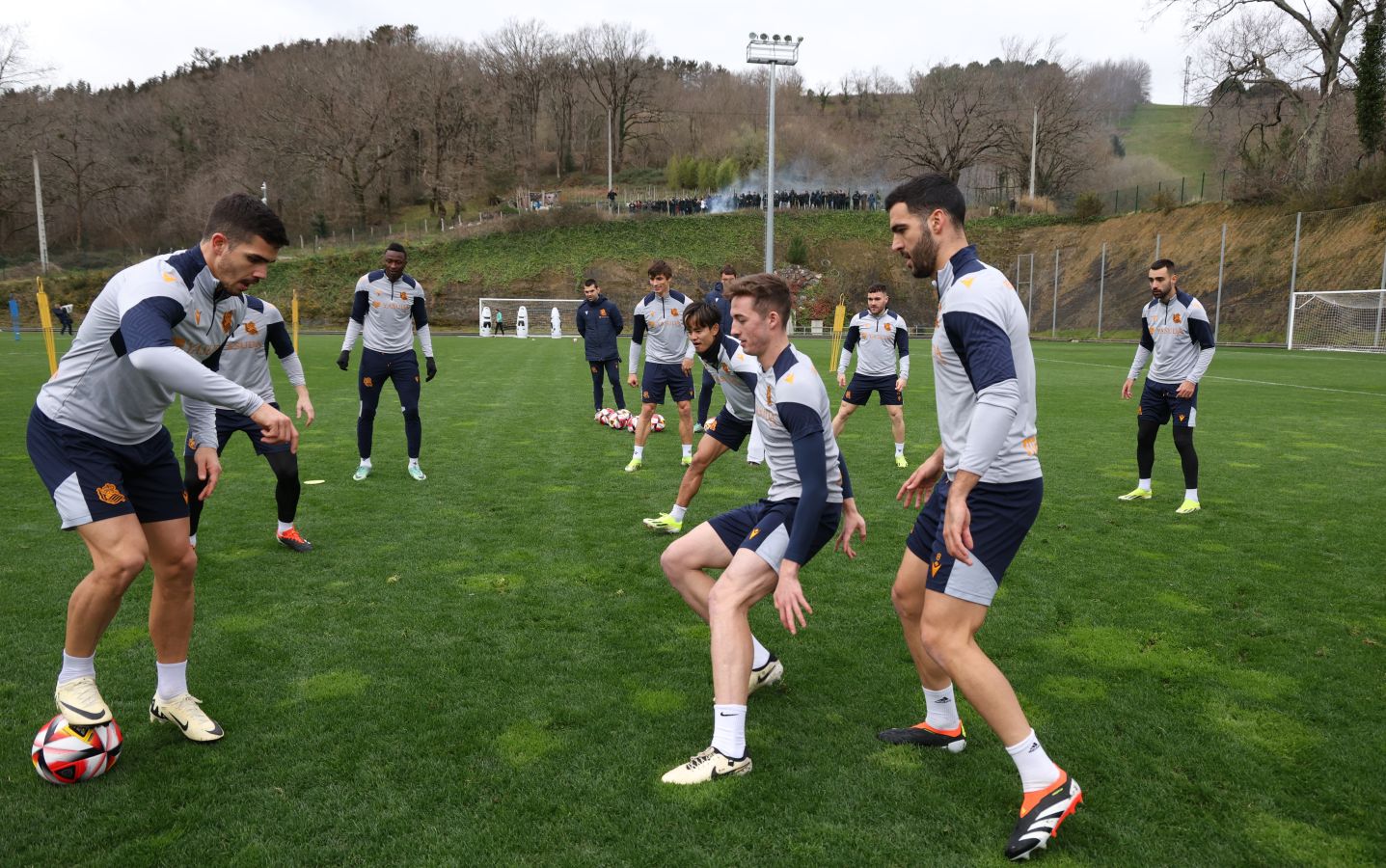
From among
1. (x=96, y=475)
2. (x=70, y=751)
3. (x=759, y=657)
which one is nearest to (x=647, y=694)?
(x=759, y=657)

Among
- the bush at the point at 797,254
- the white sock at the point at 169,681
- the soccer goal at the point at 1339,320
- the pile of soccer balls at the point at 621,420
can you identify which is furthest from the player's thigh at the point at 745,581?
the bush at the point at 797,254

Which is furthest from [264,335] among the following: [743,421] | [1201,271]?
[1201,271]

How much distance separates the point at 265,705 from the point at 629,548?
10.4 ft

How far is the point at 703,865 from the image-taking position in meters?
2.80

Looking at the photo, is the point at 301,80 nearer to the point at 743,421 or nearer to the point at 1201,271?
the point at 1201,271

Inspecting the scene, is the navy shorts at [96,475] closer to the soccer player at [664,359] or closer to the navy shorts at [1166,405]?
the soccer player at [664,359]

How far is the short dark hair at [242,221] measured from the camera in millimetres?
3404

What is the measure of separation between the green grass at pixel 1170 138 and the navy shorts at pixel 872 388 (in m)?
90.8

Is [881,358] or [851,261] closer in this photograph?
[881,358]

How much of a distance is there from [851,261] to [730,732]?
5386cm

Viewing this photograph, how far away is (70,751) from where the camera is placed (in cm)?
323

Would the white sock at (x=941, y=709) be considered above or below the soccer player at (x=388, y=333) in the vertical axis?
below

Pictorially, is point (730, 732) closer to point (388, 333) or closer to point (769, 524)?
point (769, 524)

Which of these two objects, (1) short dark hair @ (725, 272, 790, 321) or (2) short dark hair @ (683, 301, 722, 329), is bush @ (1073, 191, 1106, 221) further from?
(1) short dark hair @ (725, 272, 790, 321)
